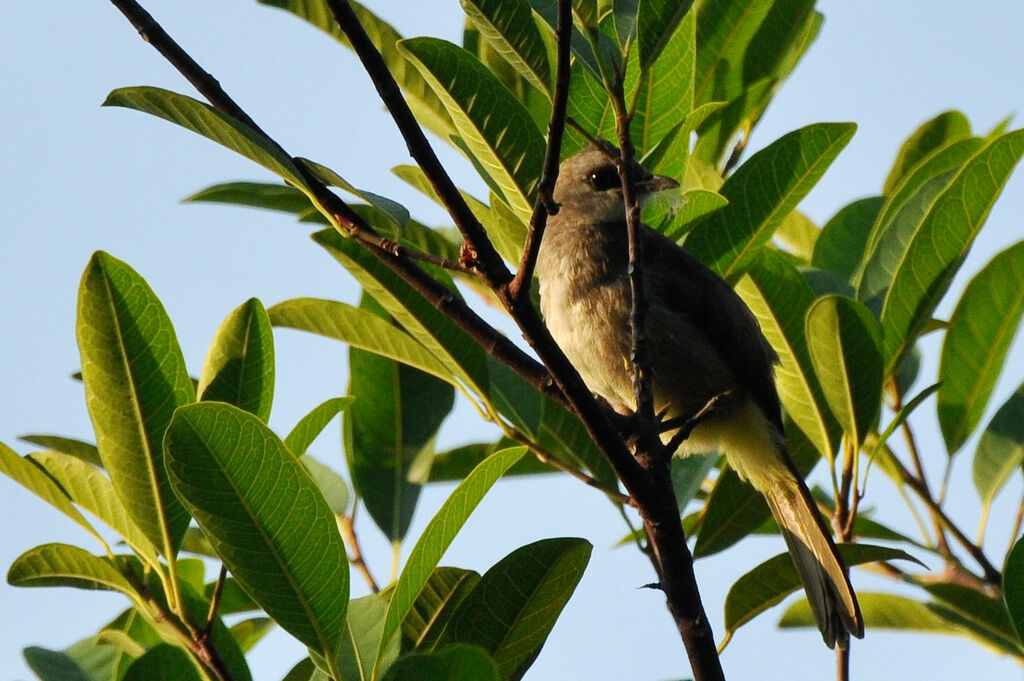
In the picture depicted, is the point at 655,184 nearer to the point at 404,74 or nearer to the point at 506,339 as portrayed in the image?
→ the point at 404,74

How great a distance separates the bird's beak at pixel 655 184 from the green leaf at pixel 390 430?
0.89m

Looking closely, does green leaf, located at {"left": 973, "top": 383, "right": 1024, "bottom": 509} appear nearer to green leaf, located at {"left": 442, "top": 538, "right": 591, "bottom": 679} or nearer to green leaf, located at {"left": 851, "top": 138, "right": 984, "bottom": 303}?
green leaf, located at {"left": 851, "top": 138, "right": 984, "bottom": 303}

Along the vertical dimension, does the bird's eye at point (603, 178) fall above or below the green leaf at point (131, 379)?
above

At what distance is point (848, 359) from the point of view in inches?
129

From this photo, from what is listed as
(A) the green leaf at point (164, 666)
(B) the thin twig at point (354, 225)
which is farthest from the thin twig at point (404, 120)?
(A) the green leaf at point (164, 666)

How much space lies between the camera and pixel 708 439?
14.5ft

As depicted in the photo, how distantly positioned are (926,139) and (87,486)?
340cm

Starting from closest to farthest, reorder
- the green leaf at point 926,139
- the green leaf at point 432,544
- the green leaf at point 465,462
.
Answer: the green leaf at point 432,544 → the green leaf at point 465,462 → the green leaf at point 926,139

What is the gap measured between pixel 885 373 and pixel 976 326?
541mm

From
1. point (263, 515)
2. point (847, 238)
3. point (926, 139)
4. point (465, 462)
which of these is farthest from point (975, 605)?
point (263, 515)

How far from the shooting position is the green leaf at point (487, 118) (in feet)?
9.09

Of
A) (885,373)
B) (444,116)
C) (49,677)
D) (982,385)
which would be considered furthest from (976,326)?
(49,677)

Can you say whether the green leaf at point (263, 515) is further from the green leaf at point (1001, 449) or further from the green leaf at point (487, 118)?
the green leaf at point (1001, 449)

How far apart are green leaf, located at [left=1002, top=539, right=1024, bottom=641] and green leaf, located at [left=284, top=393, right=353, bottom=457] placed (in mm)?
1685
